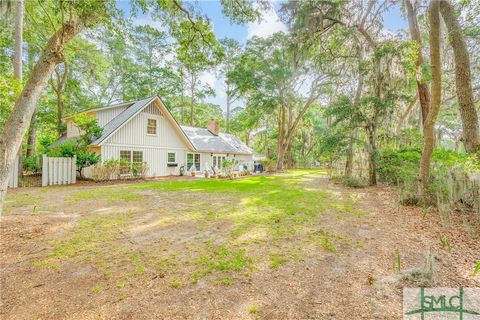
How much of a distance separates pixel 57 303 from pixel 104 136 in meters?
12.5

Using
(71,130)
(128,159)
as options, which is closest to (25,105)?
(128,159)

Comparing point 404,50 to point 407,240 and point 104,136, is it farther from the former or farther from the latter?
point 104,136

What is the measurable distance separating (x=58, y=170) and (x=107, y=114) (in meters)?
5.77

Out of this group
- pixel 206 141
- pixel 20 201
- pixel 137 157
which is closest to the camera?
pixel 20 201

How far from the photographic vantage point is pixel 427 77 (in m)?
8.58

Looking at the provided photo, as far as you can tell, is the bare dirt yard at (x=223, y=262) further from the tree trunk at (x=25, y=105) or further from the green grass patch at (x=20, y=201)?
the tree trunk at (x=25, y=105)

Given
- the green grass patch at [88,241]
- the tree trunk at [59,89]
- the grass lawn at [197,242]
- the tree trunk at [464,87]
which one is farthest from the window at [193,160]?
the tree trunk at [464,87]

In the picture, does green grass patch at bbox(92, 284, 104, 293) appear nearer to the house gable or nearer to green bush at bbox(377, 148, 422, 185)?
green bush at bbox(377, 148, 422, 185)

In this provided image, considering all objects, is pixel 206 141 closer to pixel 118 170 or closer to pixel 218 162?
pixel 218 162

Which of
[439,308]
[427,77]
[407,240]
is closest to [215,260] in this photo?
[439,308]

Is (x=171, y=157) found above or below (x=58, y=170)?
above

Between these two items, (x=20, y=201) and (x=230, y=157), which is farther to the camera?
Answer: (x=230, y=157)

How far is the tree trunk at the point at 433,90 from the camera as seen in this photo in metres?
5.69

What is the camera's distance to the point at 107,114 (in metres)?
15.8
